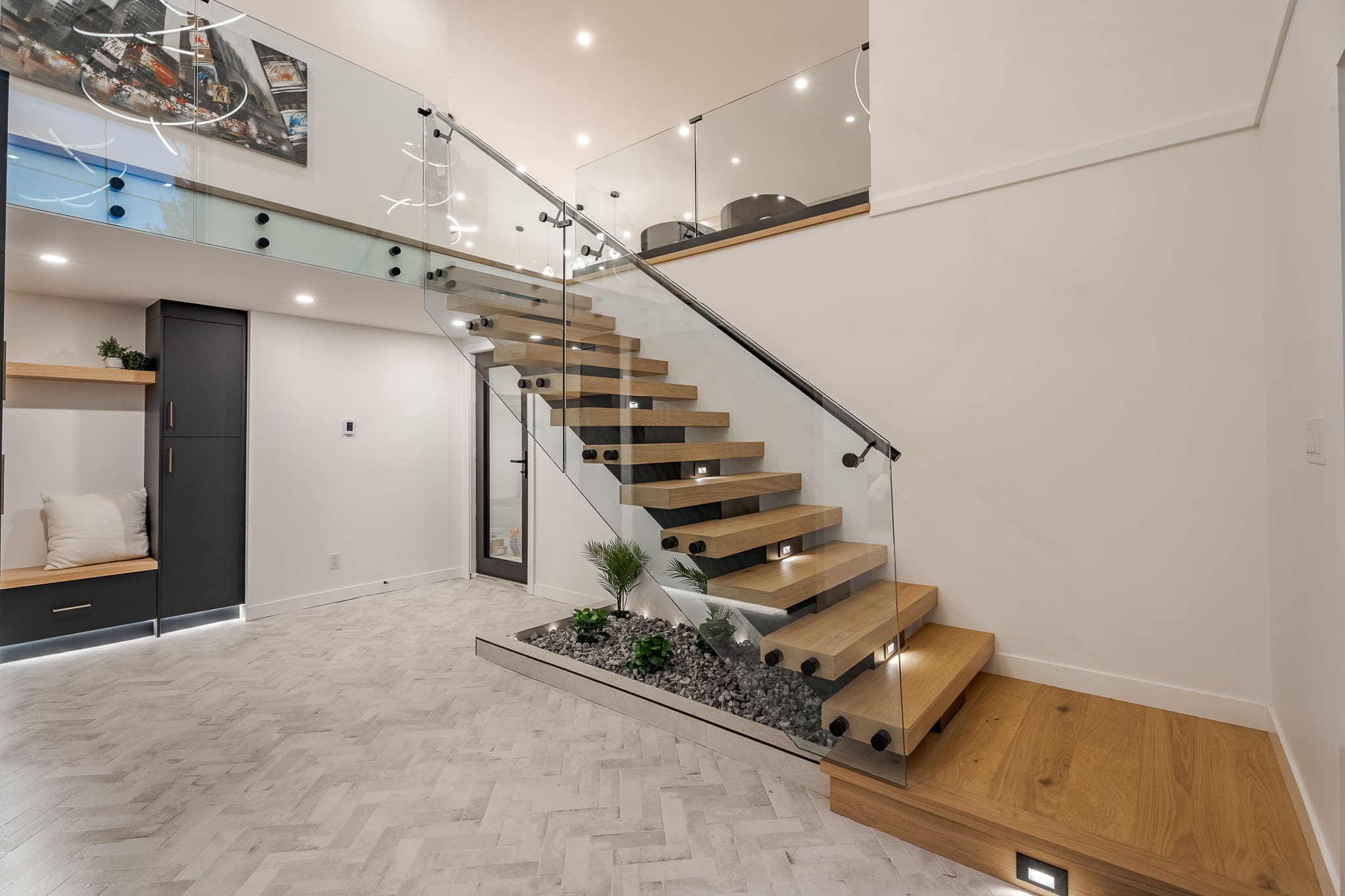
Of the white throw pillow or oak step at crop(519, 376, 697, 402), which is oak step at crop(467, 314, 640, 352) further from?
the white throw pillow

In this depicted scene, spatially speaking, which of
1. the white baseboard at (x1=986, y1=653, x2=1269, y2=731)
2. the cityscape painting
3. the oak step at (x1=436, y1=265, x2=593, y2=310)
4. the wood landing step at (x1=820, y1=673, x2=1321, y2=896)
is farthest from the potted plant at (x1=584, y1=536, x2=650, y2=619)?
the cityscape painting

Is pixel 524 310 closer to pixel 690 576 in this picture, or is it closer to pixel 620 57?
pixel 690 576

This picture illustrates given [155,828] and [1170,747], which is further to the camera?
[1170,747]

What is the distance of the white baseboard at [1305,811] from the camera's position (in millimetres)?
1494

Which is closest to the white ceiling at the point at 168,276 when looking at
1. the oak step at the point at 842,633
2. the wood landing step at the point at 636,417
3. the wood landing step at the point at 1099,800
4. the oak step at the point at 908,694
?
the wood landing step at the point at 636,417

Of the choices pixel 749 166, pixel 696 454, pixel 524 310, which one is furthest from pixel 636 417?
pixel 749 166

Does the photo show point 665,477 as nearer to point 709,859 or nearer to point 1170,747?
point 709,859

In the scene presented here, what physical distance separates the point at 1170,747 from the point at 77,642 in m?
6.28

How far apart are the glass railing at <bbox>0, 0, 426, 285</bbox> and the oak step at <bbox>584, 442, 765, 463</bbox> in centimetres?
254

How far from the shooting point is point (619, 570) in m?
4.10

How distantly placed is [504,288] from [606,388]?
121cm

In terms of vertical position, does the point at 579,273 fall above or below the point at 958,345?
above

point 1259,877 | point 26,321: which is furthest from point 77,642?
point 1259,877

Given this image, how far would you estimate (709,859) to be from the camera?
1.91 meters
